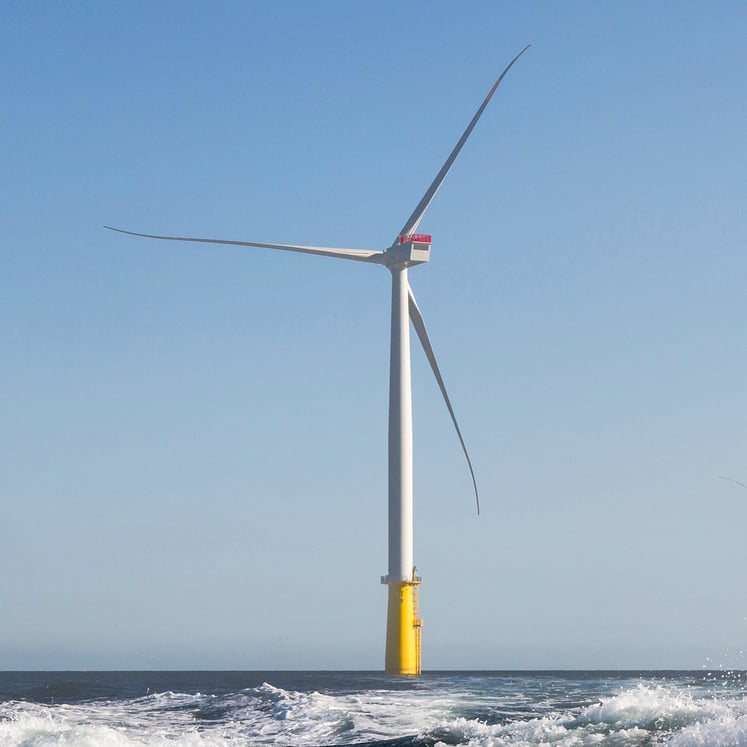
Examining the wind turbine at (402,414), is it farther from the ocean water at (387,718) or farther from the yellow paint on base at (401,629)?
the ocean water at (387,718)

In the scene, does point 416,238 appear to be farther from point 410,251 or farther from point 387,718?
point 387,718

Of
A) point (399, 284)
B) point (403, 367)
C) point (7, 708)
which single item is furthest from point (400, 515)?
point (7, 708)

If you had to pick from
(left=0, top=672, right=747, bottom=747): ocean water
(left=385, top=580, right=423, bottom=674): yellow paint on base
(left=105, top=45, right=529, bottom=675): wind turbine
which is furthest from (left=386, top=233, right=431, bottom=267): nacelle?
(left=0, top=672, right=747, bottom=747): ocean water

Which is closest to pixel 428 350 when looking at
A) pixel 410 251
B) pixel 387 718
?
pixel 410 251

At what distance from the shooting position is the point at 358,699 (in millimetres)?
51719

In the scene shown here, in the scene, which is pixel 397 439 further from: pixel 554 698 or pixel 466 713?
pixel 466 713

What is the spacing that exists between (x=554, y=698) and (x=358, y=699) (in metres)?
9.17

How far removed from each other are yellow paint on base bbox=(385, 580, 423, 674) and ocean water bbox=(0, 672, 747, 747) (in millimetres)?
11497

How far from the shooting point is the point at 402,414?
73.2 meters

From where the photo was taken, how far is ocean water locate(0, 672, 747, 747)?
128 feet

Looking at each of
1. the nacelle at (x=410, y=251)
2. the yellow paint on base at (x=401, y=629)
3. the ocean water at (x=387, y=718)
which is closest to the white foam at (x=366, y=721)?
the ocean water at (x=387, y=718)

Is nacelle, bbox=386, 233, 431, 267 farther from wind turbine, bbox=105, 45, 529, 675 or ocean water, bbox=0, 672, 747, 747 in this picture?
ocean water, bbox=0, 672, 747, 747

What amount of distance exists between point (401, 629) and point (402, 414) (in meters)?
13.5

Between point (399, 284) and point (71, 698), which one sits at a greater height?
point (399, 284)
